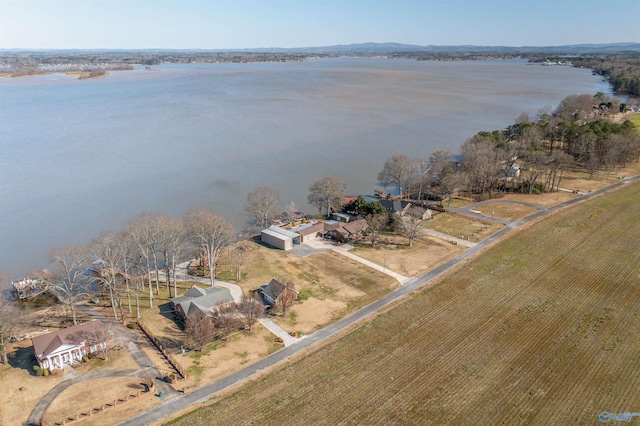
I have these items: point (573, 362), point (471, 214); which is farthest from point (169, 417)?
point (471, 214)

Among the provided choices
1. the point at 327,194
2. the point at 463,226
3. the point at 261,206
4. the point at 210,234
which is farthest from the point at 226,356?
the point at 463,226

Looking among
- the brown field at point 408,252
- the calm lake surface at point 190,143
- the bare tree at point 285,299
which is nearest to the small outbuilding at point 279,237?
the calm lake surface at point 190,143

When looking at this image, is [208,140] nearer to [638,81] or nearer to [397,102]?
[397,102]

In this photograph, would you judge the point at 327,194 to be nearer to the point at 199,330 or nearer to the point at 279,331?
the point at 279,331

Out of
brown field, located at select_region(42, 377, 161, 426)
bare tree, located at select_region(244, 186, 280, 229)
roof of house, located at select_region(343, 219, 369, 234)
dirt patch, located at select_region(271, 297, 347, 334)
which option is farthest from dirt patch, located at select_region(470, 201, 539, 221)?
brown field, located at select_region(42, 377, 161, 426)

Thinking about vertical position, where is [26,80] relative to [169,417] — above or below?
above

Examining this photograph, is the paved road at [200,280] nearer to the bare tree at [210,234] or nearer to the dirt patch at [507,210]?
the bare tree at [210,234]

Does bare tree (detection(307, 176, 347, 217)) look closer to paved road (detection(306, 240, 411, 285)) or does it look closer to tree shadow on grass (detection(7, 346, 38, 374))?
paved road (detection(306, 240, 411, 285))
